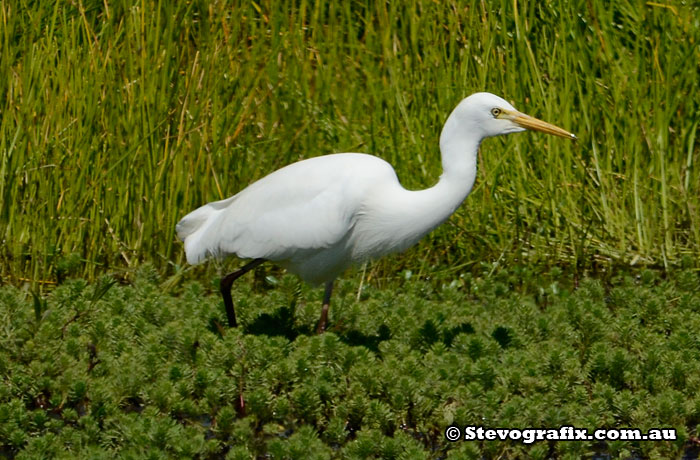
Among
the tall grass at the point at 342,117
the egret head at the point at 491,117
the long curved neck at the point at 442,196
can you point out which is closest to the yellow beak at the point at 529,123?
the egret head at the point at 491,117

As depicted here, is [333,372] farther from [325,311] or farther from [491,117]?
[491,117]

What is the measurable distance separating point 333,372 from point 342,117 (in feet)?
8.56

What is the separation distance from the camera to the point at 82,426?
4.02m

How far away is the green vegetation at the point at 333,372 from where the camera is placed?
395 cm

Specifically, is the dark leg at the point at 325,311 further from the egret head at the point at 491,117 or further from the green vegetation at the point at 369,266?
the egret head at the point at 491,117

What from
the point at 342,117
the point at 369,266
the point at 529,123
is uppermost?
the point at 529,123

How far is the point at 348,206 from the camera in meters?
4.71

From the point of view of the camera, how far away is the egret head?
4566 mm

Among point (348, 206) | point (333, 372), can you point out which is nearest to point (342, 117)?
point (348, 206)

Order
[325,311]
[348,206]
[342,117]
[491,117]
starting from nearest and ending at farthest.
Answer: [491,117]
[348,206]
[325,311]
[342,117]

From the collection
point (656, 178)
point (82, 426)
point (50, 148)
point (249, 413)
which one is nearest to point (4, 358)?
point (82, 426)

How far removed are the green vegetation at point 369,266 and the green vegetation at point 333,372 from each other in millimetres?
12

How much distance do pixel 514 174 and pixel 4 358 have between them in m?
2.94

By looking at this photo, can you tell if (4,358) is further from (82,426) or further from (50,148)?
(50,148)
